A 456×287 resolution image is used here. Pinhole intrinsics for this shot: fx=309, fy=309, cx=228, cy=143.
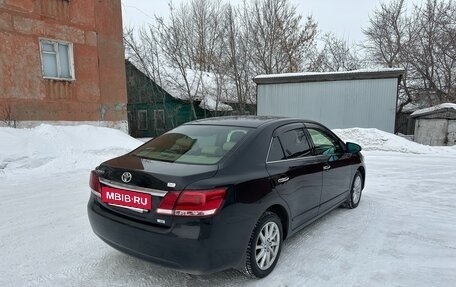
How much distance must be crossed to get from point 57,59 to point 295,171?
10.7m

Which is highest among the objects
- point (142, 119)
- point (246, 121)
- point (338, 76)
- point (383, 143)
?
point (338, 76)

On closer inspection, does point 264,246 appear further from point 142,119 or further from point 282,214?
point 142,119

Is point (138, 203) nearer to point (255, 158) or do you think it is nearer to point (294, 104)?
point (255, 158)

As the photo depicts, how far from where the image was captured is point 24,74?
995 centimetres

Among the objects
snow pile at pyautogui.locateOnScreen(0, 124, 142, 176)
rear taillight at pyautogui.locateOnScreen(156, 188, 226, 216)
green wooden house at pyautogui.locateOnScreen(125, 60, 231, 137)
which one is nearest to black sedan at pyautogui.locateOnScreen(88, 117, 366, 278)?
rear taillight at pyautogui.locateOnScreen(156, 188, 226, 216)

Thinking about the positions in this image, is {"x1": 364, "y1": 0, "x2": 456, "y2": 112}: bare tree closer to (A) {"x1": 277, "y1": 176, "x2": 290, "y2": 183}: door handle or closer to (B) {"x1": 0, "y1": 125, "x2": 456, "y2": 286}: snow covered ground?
(B) {"x1": 0, "y1": 125, "x2": 456, "y2": 286}: snow covered ground

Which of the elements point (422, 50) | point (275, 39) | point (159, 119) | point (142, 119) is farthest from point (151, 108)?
point (422, 50)

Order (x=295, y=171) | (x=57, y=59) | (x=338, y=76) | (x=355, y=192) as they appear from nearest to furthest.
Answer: (x=295, y=171)
(x=355, y=192)
(x=57, y=59)
(x=338, y=76)

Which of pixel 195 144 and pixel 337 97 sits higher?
pixel 337 97

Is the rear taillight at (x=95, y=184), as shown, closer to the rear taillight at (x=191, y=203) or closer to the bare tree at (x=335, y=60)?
the rear taillight at (x=191, y=203)

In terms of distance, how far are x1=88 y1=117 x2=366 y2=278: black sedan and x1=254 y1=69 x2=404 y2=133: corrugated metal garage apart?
11.6 meters

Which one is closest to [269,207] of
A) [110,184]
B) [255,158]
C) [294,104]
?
[255,158]

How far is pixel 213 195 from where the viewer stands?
244 cm

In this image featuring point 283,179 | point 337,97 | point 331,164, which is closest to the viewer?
point 283,179
